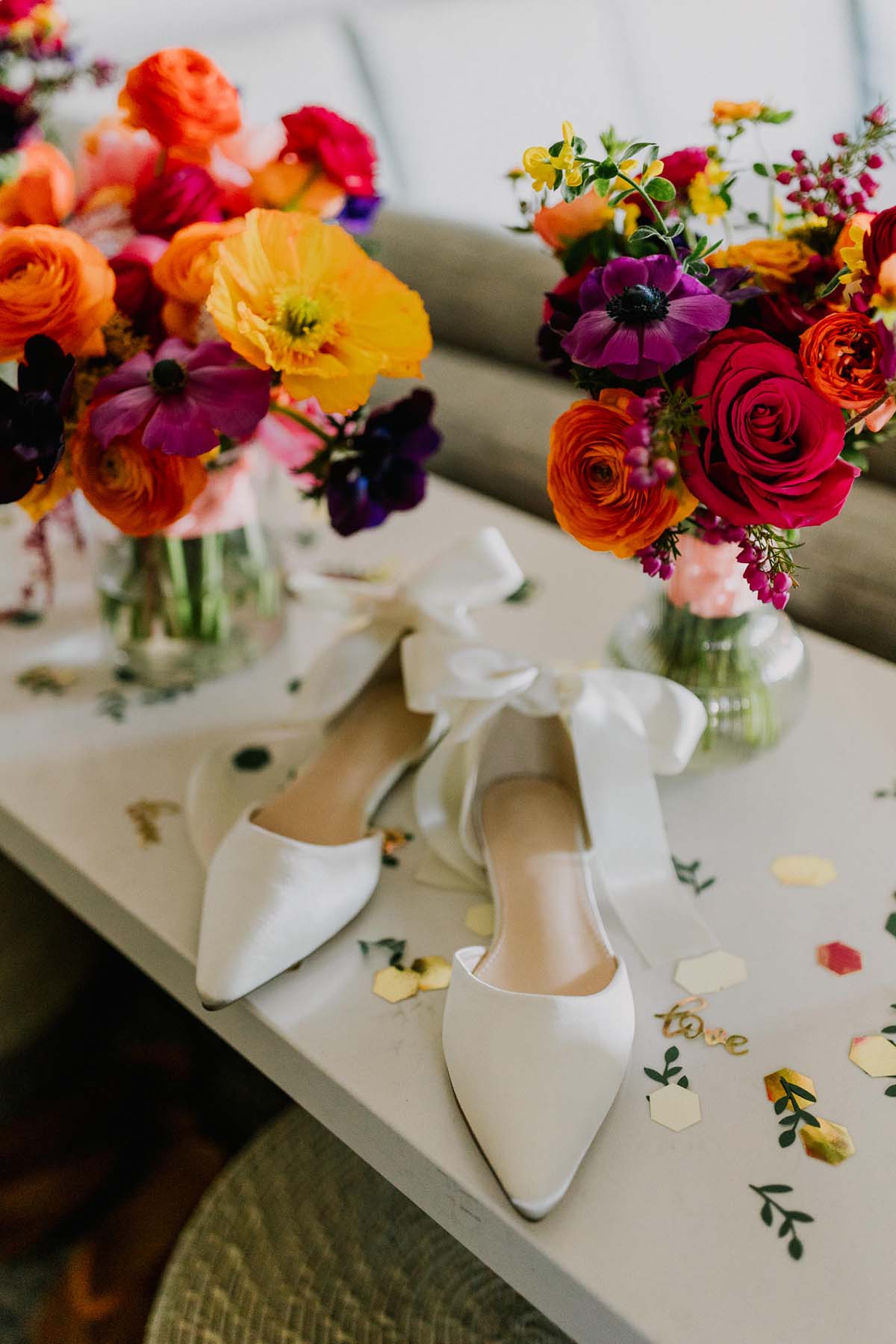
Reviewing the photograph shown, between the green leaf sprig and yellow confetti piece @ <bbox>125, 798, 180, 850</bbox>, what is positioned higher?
yellow confetti piece @ <bbox>125, 798, 180, 850</bbox>

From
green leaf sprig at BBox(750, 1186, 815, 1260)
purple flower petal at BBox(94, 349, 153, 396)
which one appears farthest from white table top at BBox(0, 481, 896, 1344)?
purple flower petal at BBox(94, 349, 153, 396)

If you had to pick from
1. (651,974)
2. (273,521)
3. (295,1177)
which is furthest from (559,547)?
(295,1177)

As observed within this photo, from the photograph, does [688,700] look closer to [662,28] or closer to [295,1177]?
[295,1177]

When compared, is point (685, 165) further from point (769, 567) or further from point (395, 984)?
point (395, 984)

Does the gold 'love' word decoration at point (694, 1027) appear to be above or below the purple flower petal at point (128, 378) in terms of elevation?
below

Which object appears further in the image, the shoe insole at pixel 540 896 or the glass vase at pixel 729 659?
the glass vase at pixel 729 659

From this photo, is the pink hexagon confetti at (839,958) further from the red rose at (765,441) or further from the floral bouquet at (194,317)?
the floral bouquet at (194,317)

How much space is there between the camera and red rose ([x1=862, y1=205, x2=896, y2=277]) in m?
0.48

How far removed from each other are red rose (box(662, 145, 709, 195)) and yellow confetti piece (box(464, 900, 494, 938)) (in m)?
0.47

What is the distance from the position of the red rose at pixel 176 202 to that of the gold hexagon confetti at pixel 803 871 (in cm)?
59

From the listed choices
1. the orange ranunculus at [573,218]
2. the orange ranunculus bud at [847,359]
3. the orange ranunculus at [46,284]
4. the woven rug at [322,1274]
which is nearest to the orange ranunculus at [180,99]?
the orange ranunculus at [46,284]

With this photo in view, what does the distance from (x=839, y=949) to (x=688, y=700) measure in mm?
183

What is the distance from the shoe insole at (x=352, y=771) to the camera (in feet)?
2.39

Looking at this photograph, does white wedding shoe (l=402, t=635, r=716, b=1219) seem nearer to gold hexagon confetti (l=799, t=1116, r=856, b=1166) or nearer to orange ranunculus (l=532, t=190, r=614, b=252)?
gold hexagon confetti (l=799, t=1116, r=856, b=1166)
